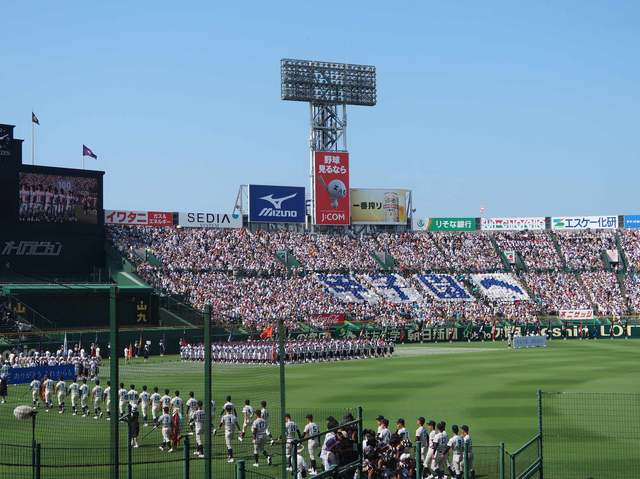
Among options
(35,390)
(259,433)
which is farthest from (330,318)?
(259,433)

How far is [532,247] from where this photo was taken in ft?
257

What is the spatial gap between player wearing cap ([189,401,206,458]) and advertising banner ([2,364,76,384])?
43.4ft

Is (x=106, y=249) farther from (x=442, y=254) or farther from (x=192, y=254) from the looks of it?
(x=442, y=254)

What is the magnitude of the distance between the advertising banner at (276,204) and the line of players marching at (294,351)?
2625 centimetres

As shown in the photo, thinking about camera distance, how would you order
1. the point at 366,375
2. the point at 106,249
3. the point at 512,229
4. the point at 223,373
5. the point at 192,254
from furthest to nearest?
1. the point at 512,229
2. the point at 192,254
3. the point at 106,249
4. the point at 366,375
5. the point at 223,373

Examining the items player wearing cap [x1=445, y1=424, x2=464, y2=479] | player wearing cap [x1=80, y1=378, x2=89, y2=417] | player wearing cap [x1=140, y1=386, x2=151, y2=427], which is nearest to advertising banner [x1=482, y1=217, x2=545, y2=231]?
player wearing cap [x1=80, y1=378, x2=89, y2=417]

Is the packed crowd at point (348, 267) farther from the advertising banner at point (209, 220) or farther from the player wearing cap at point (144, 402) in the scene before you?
the player wearing cap at point (144, 402)

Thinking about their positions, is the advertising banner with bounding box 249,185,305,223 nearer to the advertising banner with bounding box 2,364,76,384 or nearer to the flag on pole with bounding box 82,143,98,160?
the flag on pole with bounding box 82,143,98,160

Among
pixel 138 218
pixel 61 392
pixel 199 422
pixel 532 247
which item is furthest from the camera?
pixel 532 247

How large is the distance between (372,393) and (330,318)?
89.7ft

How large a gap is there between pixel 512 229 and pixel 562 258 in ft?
25.6

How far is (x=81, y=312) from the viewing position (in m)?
45.1

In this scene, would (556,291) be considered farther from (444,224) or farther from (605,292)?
(444,224)

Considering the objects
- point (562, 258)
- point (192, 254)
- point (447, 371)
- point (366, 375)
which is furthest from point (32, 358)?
point (562, 258)
